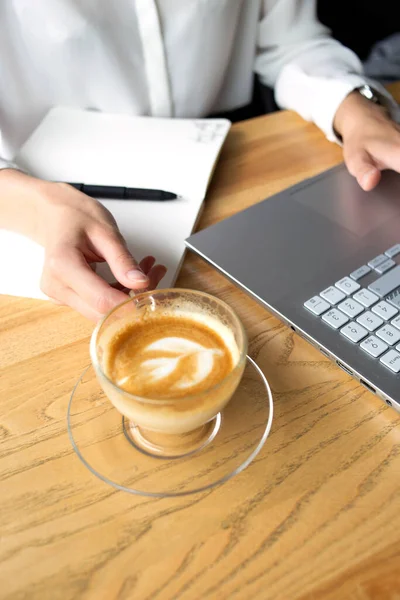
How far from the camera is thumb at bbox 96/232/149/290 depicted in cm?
44

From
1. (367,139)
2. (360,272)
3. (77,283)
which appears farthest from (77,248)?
(367,139)

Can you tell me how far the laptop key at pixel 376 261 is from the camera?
50 centimetres

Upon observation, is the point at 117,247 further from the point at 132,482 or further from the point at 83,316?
the point at 132,482

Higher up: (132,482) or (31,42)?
(31,42)

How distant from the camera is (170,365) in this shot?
39cm

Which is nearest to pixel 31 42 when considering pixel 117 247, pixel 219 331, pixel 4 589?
pixel 117 247

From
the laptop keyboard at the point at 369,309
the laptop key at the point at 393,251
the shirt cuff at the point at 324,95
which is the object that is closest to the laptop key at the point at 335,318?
the laptop keyboard at the point at 369,309

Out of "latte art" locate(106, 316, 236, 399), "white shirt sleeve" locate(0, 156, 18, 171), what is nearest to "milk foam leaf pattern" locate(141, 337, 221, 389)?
"latte art" locate(106, 316, 236, 399)

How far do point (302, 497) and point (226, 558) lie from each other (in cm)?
7

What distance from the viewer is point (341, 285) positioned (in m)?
0.48

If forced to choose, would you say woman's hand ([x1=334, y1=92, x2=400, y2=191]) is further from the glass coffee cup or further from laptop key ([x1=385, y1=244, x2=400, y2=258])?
the glass coffee cup

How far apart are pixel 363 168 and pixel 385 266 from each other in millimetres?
185

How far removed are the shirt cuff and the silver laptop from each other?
0.12 metres

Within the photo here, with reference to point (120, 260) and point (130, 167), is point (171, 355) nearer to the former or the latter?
point (120, 260)
